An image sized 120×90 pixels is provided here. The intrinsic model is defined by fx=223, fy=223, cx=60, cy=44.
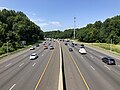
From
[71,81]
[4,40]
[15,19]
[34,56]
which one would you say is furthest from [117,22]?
[71,81]

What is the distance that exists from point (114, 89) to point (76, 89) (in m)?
4.27

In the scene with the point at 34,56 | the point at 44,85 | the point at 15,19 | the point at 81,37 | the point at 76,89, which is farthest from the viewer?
the point at 81,37

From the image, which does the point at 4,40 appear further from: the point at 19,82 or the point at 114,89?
the point at 114,89

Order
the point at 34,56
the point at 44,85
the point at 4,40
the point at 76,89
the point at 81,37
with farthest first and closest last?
1. the point at 81,37
2. the point at 4,40
3. the point at 34,56
4. the point at 44,85
5. the point at 76,89

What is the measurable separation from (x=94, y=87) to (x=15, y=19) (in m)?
123

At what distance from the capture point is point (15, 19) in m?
142

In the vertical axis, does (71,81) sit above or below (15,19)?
below

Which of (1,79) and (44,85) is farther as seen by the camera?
(1,79)

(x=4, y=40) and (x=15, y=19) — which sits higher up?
(x=15, y=19)

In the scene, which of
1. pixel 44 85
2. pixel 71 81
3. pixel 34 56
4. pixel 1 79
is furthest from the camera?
pixel 34 56

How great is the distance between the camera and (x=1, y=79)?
3222cm

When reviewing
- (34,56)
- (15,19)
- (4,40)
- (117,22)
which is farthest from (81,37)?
(34,56)

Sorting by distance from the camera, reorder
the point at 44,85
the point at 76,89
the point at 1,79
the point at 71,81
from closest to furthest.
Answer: the point at 76,89 < the point at 44,85 < the point at 71,81 < the point at 1,79

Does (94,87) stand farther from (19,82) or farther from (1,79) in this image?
(1,79)
